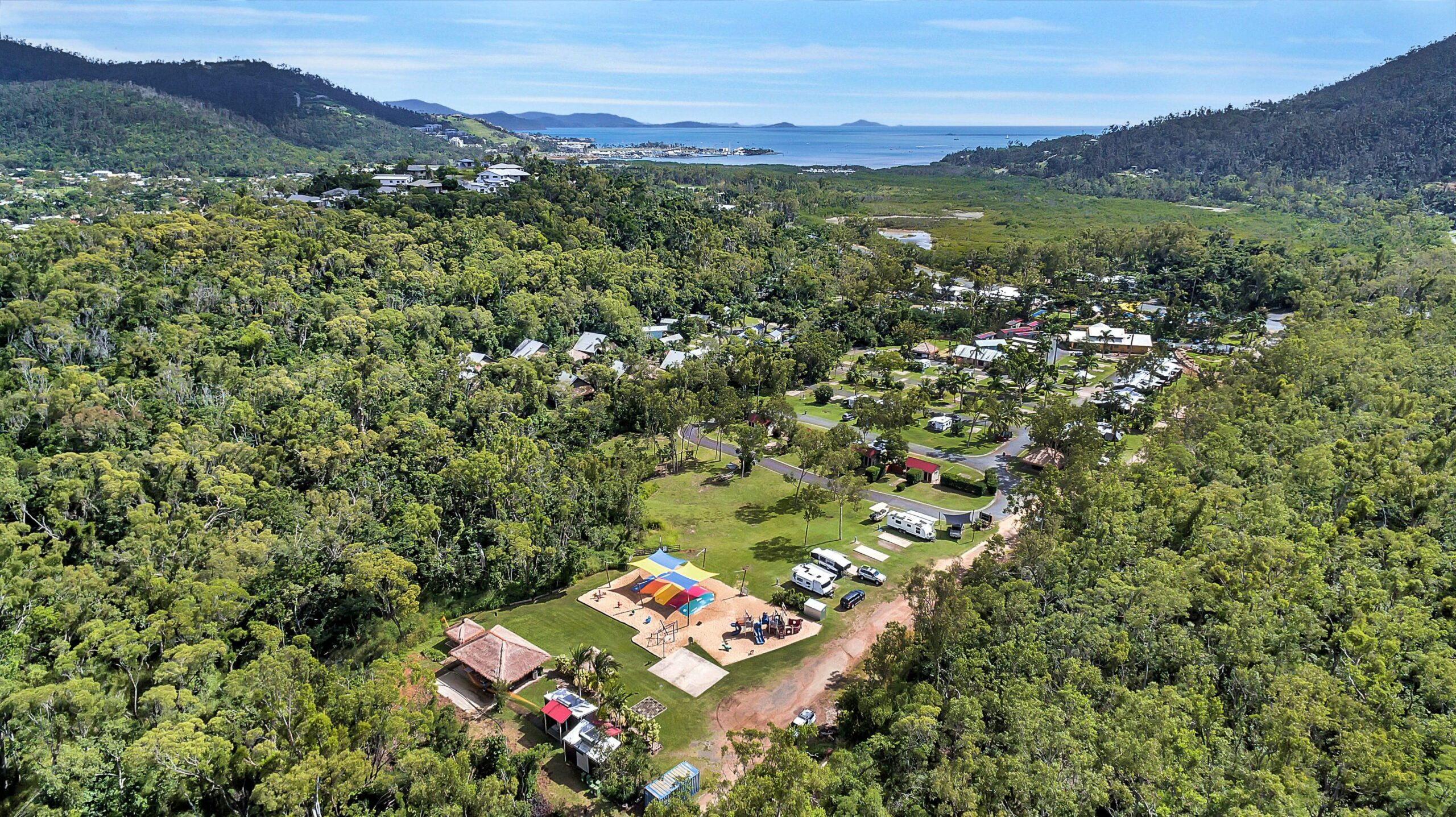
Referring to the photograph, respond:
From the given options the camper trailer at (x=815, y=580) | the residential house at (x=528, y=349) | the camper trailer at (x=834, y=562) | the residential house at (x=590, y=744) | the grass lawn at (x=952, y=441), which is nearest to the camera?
the residential house at (x=590, y=744)

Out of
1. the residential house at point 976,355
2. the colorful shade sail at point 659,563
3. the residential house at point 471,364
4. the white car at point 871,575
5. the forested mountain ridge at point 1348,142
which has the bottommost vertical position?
the colorful shade sail at point 659,563

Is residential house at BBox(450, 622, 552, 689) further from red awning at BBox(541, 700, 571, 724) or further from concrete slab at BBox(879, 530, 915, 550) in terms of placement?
concrete slab at BBox(879, 530, 915, 550)

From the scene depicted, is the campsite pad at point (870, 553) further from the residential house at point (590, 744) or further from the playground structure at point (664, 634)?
the residential house at point (590, 744)

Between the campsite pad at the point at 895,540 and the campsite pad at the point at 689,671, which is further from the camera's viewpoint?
the campsite pad at the point at 895,540

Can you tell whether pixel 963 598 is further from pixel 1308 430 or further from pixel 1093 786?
pixel 1308 430

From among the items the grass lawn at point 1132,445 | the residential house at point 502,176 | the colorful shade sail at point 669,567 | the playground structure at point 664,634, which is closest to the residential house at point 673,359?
the colorful shade sail at point 669,567

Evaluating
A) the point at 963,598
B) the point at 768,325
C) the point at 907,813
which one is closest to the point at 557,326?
→ the point at 768,325

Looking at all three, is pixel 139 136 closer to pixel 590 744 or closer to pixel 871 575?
pixel 871 575
